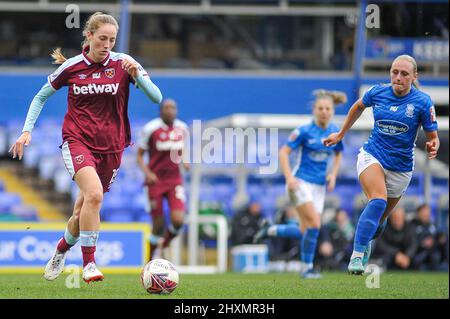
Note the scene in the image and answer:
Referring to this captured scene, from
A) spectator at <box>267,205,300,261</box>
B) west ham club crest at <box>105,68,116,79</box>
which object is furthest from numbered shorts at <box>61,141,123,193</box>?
spectator at <box>267,205,300,261</box>

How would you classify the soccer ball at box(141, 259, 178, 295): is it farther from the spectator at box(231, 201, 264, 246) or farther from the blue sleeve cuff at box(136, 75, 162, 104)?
the spectator at box(231, 201, 264, 246)

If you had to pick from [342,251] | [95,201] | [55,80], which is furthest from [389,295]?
[342,251]

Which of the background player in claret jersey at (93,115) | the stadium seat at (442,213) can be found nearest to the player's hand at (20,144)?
the background player in claret jersey at (93,115)

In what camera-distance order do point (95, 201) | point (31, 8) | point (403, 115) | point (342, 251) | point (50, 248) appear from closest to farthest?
point (95, 201)
point (403, 115)
point (50, 248)
point (342, 251)
point (31, 8)

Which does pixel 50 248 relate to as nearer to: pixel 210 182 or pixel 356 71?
pixel 210 182

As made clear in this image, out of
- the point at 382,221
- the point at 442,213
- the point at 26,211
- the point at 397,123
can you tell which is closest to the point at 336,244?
the point at 442,213

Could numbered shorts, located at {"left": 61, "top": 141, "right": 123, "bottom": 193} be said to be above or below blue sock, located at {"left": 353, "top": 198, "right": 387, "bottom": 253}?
above

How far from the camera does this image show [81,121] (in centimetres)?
872

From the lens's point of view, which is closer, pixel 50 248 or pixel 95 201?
pixel 95 201

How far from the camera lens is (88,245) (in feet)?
27.9

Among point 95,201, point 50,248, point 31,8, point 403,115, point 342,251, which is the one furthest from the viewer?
point 31,8

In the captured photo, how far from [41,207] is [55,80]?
1358 cm

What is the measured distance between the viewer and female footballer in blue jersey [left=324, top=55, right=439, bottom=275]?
9.09 m

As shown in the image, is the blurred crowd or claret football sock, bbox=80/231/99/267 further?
the blurred crowd
